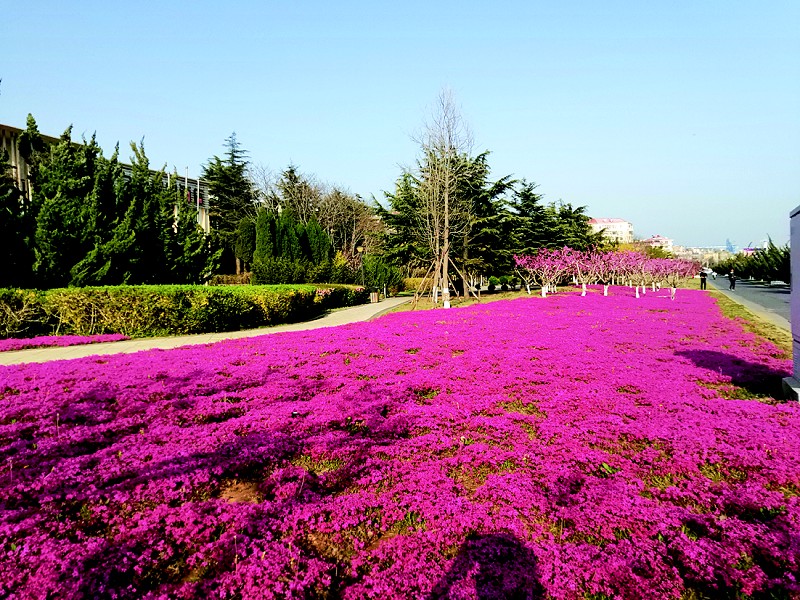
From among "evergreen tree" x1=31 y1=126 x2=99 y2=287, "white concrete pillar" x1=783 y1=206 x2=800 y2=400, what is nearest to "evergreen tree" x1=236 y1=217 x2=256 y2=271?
"evergreen tree" x1=31 y1=126 x2=99 y2=287

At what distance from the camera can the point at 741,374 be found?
6895mm

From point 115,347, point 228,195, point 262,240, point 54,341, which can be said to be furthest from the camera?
point 228,195

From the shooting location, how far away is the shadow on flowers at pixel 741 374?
19.6ft

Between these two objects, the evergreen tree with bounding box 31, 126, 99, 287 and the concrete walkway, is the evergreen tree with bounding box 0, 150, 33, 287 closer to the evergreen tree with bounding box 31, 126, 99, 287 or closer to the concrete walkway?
the evergreen tree with bounding box 31, 126, 99, 287

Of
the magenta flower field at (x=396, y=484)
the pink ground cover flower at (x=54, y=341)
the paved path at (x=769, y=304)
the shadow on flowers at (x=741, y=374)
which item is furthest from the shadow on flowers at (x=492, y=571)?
the pink ground cover flower at (x=54, y=341)

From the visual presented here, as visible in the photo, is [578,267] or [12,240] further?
[578,267]

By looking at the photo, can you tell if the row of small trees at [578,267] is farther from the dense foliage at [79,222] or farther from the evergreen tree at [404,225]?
the dense foliage at [79,222]

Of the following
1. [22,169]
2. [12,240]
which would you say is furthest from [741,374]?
[22,169]

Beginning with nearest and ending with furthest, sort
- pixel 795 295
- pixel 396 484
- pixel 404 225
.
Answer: pixel 396 484 → pixel 795 295 → pixel 404 225

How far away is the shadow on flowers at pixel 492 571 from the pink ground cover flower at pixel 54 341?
1091cm

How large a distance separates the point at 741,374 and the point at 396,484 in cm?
634

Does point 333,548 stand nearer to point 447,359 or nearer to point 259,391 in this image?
point 259,391

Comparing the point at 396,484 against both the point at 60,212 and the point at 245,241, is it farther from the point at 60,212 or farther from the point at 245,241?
the point at 245,241

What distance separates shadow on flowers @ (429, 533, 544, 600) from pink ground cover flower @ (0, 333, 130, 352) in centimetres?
1091
